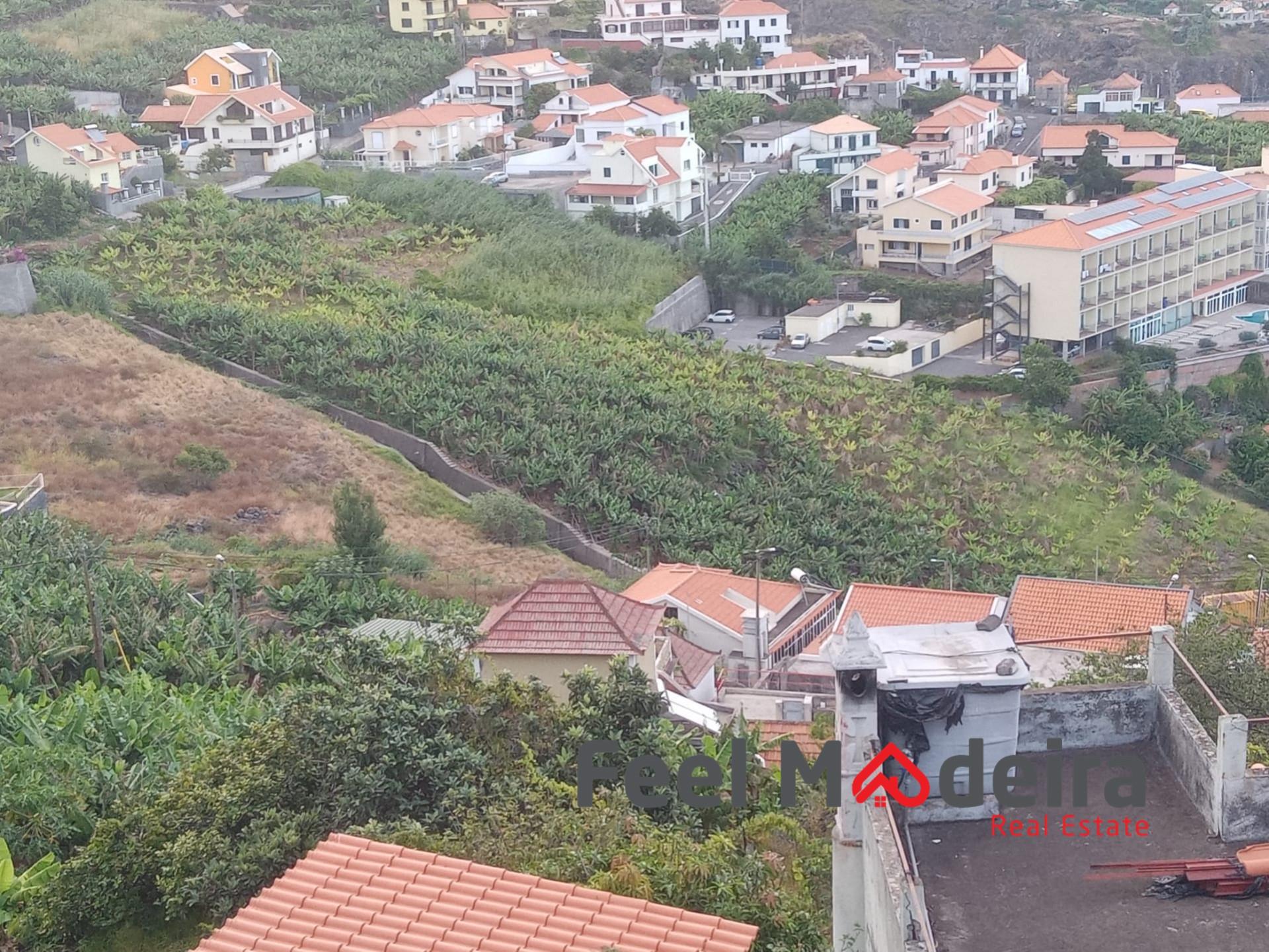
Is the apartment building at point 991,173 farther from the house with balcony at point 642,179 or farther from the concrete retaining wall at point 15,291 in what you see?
the concrete retaining wall at point 15,291

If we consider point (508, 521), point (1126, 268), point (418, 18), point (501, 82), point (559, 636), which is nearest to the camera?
point (559, 636)

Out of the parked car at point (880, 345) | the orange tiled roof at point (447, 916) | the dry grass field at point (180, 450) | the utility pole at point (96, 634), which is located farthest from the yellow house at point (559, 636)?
the parked car at point (880, 345)

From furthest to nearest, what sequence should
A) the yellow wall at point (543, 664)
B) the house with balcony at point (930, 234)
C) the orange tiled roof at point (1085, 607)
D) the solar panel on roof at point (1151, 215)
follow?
1. the house with balcony at point (930, 234)
2. the solar panel on roof at point (1151, 215)
3. the orange tiled roof at point (1085, 607)
4. the yellow wall at point (543, 664)

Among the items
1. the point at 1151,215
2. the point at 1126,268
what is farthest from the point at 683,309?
the point at 1151,215

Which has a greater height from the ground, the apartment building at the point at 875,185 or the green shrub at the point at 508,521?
the apartment building at the point at 875,185

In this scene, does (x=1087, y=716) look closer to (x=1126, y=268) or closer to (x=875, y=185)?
(x=1126, y=268)

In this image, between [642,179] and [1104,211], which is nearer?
[1104,211]

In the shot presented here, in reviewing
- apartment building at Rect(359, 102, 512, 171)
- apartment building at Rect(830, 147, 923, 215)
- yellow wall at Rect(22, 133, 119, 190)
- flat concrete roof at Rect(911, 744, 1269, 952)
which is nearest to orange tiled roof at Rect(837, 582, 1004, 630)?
flat concrete roof at Rect(911, 744, 1269, 952)
